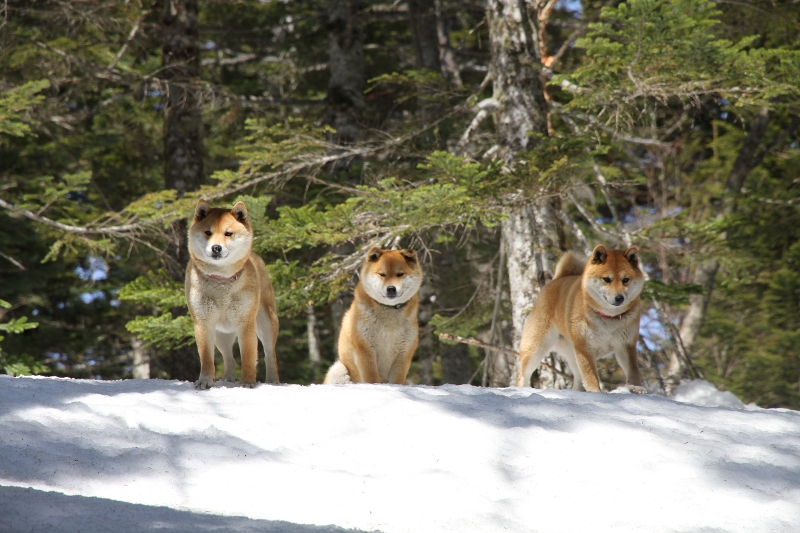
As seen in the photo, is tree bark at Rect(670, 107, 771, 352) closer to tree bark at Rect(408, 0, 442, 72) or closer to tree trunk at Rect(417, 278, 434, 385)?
tree trunk at Rect(417, 278, 434, 385)

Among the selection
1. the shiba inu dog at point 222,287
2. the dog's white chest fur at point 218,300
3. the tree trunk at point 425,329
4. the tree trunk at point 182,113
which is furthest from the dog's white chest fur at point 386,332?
the tree trunk at point 182,113

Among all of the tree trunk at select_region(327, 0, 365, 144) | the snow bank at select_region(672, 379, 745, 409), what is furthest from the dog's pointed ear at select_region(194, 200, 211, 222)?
the tree trunk at select_region(327, 0, 365, 144)

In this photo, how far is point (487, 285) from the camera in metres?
9.42

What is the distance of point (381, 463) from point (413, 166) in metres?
6.98

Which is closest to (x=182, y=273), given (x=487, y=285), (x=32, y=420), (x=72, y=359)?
(x=487, y=285)

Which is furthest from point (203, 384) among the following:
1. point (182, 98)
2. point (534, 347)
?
point (182, 98)

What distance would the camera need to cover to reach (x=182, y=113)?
10727mm

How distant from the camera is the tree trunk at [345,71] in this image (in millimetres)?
11391

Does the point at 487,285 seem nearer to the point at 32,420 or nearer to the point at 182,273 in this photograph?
the point at 182,273

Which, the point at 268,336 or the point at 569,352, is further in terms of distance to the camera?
the point at 569,352

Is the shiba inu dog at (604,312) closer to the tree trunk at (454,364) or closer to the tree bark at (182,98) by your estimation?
the tree bark at (182,98)

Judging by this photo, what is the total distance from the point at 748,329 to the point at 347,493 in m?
16.0

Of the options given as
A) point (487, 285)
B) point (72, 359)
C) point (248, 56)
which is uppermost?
point (248, 56)

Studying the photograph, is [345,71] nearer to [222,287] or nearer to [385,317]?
[385,317]
